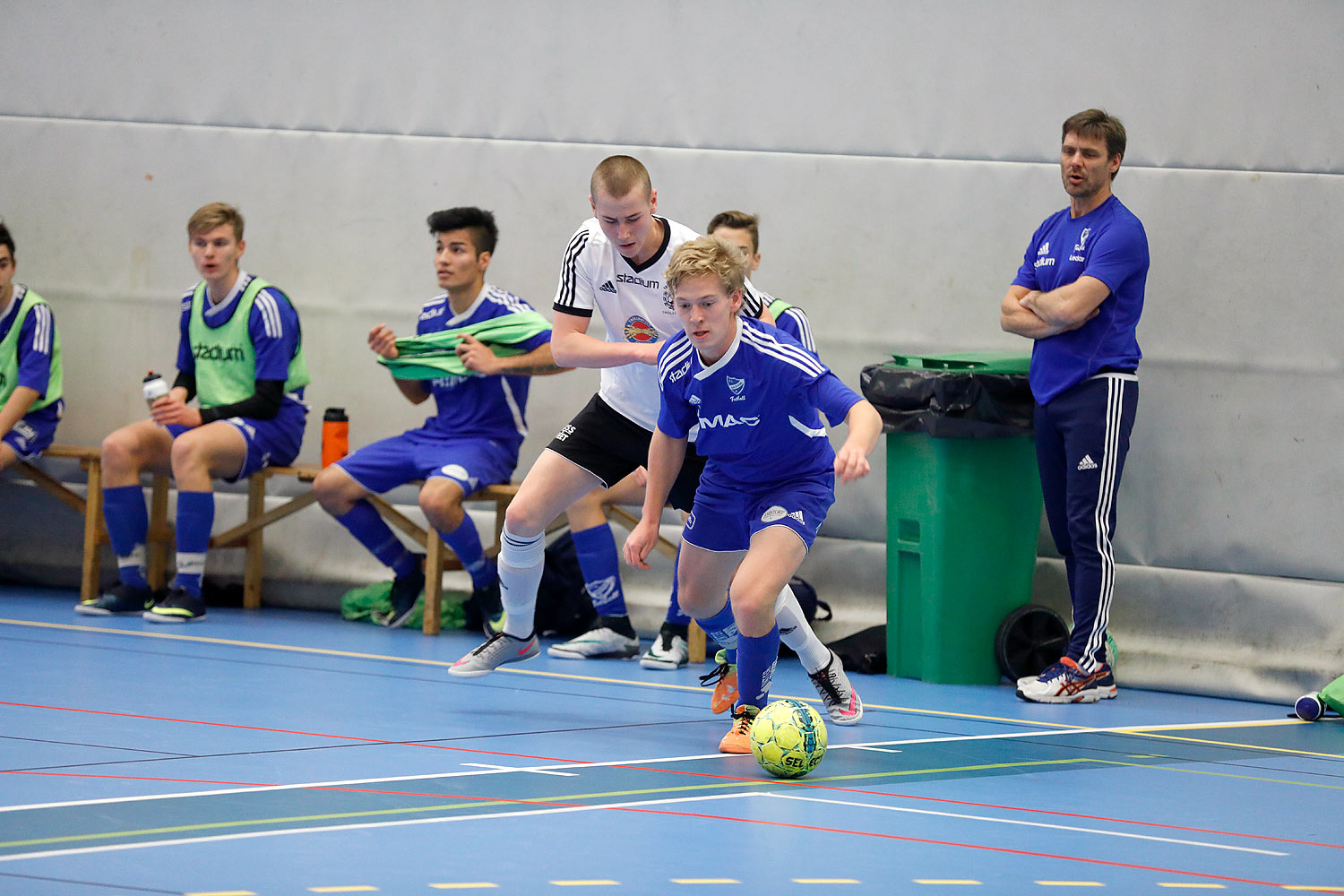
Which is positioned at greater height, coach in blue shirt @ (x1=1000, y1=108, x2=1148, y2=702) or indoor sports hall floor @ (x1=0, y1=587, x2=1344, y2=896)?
coach in blue shirt @ (x1=1000, y1=108, x2=1148, y2=702)

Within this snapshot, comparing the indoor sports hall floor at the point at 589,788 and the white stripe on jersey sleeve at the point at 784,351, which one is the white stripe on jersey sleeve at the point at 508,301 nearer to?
the indoor sports hall floor at the point at 589,788

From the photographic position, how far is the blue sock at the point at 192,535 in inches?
326

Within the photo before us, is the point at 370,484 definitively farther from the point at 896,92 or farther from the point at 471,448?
the point at 896,92

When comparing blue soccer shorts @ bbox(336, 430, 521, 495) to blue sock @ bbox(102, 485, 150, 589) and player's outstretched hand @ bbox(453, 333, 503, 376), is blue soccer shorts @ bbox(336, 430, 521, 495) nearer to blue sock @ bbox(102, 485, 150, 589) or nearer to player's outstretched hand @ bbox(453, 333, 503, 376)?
player's outstretched hand @ bbox(453, 333, 503, 376)

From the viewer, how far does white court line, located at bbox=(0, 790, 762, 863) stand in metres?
3.63

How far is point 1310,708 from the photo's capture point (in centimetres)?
664

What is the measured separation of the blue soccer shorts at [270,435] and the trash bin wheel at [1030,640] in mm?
3823

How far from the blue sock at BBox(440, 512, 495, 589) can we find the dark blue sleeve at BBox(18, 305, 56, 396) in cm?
242

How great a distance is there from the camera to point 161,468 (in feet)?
28.7

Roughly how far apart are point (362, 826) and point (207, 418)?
16.0 feet

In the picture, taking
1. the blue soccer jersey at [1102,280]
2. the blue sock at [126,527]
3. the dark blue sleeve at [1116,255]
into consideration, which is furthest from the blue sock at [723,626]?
the blue sock at [126,527]

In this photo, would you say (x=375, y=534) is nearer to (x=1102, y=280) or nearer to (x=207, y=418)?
Result: (x=207, y=418)

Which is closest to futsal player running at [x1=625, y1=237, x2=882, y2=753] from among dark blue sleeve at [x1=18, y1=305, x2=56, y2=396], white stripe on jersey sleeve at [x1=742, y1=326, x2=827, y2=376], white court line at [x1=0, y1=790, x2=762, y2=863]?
white stripe on jersey sleeve at [x1=742, y1=326, x2=827, y2=376]

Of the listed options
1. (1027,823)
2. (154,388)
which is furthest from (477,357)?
(1027,823)
